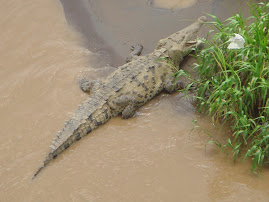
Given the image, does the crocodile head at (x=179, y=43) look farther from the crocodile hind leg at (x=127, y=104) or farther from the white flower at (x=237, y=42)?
the white flower at (x=237, y=42)

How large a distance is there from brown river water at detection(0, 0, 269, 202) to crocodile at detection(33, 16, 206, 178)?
0.14 metres

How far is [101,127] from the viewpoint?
4.99m

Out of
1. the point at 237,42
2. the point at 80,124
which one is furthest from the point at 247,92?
the point at 80,124

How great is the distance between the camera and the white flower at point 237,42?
4422mm

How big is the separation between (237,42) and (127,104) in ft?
6.06

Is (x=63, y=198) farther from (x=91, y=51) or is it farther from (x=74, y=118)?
(x=91, y=51)

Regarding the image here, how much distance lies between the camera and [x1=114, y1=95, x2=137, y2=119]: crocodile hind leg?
5.06 meters

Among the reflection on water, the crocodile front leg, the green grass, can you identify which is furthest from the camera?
the reflection on water

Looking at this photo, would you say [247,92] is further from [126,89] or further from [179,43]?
[179,43]

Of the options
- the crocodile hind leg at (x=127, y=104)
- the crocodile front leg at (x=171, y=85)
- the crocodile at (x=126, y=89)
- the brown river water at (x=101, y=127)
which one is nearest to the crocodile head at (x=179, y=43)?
the crocodile at (x=126, y=89)

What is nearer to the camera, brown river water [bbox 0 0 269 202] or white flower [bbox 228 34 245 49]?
brown river water [bbox 0 0 269 202]

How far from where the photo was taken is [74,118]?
4.83 meters

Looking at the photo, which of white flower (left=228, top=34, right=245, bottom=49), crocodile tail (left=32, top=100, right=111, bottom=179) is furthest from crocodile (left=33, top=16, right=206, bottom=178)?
white flower (left=228, top=34, right=245, bottom=49)

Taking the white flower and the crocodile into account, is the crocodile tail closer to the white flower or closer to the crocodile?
the crocodile
